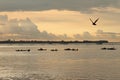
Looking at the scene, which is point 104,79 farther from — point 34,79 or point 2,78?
point 2,78

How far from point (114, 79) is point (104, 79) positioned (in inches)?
67.7

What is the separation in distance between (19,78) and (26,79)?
223 centimetres

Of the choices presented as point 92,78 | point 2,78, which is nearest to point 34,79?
point 2,78

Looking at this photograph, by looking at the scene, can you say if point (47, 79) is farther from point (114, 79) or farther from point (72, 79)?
point (114, 79)

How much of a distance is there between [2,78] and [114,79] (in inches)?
770

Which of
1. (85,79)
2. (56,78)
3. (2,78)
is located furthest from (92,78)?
(2,78)

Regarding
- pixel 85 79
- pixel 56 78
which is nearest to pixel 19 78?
pixel 56 78

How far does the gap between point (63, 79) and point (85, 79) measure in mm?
3813

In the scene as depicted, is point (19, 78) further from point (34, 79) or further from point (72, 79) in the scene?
point (72, 79)

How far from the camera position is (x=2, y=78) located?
6744cm

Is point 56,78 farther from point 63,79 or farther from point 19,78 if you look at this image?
point 19,78

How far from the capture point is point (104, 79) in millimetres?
65938

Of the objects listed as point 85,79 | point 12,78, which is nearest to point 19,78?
point 12,78

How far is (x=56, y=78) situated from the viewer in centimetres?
6794
